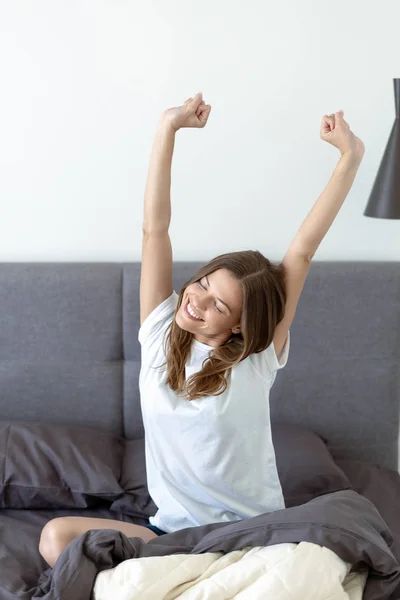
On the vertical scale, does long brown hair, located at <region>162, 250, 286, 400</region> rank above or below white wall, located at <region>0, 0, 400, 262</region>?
below

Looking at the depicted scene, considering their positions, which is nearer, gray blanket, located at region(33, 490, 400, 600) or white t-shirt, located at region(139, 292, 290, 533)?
gray blanket, located at region(33, 490, 400, 600)

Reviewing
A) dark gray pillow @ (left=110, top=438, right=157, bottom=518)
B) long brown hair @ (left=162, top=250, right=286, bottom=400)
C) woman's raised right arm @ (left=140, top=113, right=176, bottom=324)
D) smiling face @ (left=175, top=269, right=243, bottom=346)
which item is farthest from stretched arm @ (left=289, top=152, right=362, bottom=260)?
dark gray pillow @ (left=110, top=438, right=157, bottom=518)

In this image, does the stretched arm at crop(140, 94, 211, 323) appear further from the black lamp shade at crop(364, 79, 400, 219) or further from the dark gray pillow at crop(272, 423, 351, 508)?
the black lamp shade at crop(364, 79, 400, 219)

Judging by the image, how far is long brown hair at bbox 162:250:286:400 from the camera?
5.56 feet

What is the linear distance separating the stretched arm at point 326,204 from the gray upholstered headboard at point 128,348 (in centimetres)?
67

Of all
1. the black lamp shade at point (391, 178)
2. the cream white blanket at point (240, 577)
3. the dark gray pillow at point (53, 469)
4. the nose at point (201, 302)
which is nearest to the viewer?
the cream white blanket at point (240, 577)

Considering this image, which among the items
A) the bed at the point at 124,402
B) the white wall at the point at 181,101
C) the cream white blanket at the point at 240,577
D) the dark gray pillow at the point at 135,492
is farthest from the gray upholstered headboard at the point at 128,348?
the cream white blanket at the point at 240,577

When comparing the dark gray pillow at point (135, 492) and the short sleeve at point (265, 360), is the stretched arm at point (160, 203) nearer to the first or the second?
the short sleeve at point (265, 360)

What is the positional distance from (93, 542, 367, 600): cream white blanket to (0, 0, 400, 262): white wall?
4.07 feet

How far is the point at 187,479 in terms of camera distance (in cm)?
179

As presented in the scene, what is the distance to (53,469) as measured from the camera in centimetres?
212

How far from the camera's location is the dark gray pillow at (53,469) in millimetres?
2068

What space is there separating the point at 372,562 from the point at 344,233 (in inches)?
51.4

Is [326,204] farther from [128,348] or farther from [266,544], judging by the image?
[128,348]
